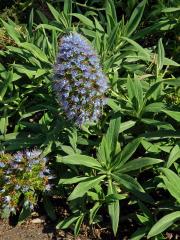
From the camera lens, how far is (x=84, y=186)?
3.74 meters

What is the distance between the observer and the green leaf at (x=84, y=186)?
3645mm

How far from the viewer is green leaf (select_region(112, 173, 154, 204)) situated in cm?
362

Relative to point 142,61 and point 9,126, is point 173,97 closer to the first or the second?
point 142,61

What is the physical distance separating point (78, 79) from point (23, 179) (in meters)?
1.03

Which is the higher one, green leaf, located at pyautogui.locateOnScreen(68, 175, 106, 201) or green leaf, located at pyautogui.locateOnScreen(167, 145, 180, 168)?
green leaf, located at pyautogui.locateOnScreen(167, 145, 180, 168)

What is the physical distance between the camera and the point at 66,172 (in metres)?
4.20

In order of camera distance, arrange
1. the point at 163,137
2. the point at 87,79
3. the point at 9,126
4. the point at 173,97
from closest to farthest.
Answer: the point at 87,79 → the point at 163,137 → the point at 173,97 → the point at 9,126

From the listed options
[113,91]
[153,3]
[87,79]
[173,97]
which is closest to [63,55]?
[87,79]

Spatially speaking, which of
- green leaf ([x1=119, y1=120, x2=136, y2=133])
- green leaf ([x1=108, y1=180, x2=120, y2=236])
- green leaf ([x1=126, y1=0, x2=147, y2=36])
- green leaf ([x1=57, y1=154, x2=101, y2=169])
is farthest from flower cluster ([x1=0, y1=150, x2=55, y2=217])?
green leaf ([x1=126, y1=0, x2=147, y2=36])

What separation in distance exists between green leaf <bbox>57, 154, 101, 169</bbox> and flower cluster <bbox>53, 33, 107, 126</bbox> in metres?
0.32

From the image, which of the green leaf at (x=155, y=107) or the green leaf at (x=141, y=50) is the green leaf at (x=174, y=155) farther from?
the green leaf at (x=141, y=50)

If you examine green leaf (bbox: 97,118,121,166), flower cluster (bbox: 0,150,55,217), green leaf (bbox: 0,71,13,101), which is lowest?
flower cluster (bbox: 0,150,55,217)

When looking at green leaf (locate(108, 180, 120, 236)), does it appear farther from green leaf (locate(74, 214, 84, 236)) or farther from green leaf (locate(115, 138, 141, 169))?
green leaf (locate(74, 214, 84, 236))

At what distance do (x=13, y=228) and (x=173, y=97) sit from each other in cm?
172
